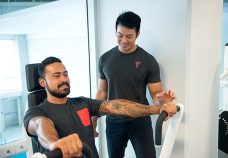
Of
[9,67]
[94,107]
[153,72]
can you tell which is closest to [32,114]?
[94,107]

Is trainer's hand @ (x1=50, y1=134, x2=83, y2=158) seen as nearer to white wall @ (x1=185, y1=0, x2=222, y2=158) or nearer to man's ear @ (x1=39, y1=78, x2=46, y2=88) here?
man's ear @ (x1=39, y1=78, x2=46, y2=88)

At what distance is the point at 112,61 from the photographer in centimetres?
206

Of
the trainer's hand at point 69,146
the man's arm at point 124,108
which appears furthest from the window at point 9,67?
the trainer's hand at point 69,146

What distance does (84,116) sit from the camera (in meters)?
1.67

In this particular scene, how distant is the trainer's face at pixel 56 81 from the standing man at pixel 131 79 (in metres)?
0.51

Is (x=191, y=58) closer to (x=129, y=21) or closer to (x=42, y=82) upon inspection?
(x=129, y=21)

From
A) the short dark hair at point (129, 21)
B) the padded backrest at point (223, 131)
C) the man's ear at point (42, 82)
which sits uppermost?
the short dark hair at point (129, 21)

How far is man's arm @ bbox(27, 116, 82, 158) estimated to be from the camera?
0.88 m

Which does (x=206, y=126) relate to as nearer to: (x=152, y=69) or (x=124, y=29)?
(x=152, y=69)

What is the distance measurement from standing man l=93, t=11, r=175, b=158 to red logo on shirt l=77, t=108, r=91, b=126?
41 cm

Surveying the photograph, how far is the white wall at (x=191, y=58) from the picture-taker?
1856 mm

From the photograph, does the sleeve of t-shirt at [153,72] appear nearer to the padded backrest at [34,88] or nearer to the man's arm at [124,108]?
the man's arm at [124,108]

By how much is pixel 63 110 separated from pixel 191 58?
1.02 meters

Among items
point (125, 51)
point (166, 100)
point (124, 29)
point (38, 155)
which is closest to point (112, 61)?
point (125, 51)
